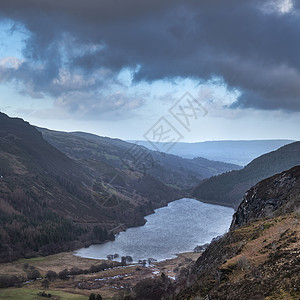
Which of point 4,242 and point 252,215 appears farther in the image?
point 4,242

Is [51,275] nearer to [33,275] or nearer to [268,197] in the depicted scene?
[33,275]

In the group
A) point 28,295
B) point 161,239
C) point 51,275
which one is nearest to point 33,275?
point 51,275

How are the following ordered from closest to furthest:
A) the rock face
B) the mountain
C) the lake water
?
the mountain < the rock face < the lake water

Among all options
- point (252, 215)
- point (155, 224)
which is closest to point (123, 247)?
point (155, 224)

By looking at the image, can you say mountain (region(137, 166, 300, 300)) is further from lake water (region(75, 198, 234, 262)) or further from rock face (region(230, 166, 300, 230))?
lake water (region(75, 198, 234, 262))

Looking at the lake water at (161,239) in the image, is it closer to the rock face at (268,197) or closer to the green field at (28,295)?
the green field at (28,295)

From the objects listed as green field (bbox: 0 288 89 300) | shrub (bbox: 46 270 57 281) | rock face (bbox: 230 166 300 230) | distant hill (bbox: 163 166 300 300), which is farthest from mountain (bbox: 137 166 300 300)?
shrub (bbox: 46 270 57 281)

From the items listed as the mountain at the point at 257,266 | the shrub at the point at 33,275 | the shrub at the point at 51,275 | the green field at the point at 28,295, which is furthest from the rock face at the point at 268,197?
the shrub at the point at 33,275

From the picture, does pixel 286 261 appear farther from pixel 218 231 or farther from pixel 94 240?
pixel 94 240
